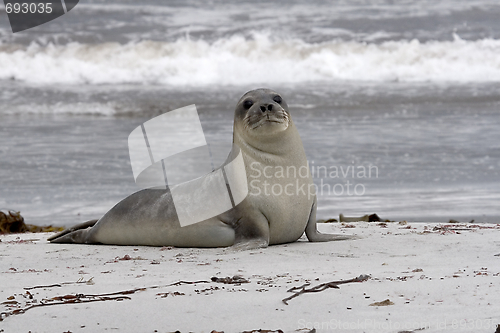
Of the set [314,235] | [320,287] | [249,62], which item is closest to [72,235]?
[314,235]

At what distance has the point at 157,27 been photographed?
72.0ft

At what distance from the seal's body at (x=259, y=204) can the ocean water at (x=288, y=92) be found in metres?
2.07

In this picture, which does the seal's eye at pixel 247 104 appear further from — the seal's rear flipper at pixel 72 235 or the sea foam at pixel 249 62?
the sea foam at pixel 249 62

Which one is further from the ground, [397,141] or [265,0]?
[265,0]

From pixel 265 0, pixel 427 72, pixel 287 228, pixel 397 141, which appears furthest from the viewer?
pixel 265 0

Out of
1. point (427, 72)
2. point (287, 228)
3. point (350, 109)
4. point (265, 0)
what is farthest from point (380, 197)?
point (265, 0)

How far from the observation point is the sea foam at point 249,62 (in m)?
18.7

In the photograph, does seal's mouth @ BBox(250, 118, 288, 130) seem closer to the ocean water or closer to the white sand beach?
the white sand beach

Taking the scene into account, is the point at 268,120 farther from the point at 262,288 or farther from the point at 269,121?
the point at 262,288

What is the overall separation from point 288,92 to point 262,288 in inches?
546

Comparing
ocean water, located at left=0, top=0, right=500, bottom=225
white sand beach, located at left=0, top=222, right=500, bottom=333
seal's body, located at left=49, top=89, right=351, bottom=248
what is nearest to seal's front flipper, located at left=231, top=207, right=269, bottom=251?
seal's body, located at left=49, top=89, right=351, bottom=248

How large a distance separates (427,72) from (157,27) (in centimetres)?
833

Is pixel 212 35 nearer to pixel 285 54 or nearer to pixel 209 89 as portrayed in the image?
pixel 285 54

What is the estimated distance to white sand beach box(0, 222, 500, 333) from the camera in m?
2.60
